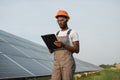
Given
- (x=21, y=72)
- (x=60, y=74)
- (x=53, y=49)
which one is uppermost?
(x=53, y=49)

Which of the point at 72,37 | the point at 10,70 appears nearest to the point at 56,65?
the point at 72,37

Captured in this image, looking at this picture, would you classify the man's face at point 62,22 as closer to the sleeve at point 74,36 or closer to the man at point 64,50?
the man at point 64,50

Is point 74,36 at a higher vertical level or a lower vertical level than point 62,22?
lower

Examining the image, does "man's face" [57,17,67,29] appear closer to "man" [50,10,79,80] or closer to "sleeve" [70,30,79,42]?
"man" [50,10,79,80]

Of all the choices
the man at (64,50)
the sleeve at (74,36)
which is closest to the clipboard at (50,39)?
the man at (64,50)

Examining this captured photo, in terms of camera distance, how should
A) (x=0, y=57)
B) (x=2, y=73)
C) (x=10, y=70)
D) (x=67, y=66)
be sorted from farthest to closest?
(x=0, y=57) → (x=10, y=70) → (x=2, y=73) → (x=67, y=66)

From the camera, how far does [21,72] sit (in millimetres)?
9203

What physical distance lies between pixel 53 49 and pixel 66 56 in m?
0.22

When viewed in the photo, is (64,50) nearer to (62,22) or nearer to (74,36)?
(74,36)

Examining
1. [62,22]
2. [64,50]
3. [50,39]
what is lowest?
[64,50]

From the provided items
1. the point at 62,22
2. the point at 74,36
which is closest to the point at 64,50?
the point at 74,36

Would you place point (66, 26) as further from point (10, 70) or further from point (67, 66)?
point (10, 70)

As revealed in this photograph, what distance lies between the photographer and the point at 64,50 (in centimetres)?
430

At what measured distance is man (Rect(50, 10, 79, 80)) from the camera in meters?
4.21
